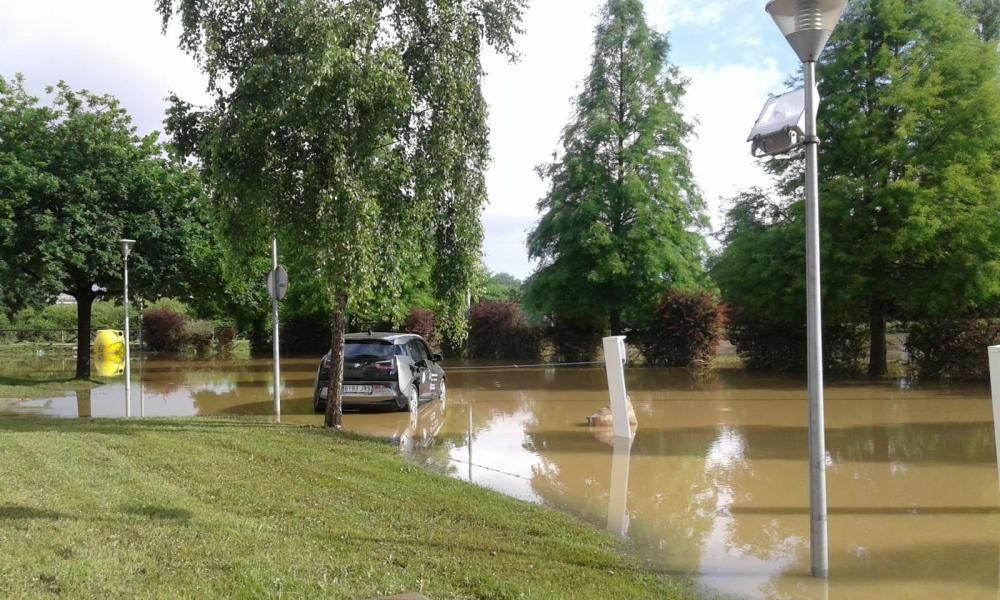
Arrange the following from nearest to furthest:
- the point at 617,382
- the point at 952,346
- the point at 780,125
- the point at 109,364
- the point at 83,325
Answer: the point at 780,125, the point at 617,382, the point at 952,346, the point at 83,325, the point at 109,364

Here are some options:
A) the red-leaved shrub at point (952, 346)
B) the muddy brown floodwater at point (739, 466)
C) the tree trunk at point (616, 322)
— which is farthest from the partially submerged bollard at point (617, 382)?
the tree trunk at point (616, 322)

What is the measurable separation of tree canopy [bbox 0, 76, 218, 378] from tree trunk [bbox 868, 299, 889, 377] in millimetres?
17251

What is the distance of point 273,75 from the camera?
9.43 metres

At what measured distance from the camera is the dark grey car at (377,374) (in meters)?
13.8

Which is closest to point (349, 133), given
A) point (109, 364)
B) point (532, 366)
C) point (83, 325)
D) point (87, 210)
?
point (87, 210)

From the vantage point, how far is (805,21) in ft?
16.8

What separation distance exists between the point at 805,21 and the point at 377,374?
10171mm

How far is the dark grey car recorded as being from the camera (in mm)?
13789

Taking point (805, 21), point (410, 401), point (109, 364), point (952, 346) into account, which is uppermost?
point (805, 21)

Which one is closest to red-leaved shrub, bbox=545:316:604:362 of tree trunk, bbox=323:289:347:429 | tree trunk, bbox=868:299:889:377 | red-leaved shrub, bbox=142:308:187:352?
tree trunk, bbox=868:299:889:377

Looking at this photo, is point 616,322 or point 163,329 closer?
point 616,322

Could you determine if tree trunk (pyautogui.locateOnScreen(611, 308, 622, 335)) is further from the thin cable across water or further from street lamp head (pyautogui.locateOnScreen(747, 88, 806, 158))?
street lamp head (pyautogui.locateOnScreen(747, 88, 806, 158))

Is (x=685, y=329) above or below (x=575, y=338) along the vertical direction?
above

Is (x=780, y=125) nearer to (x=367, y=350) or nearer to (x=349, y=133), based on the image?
(x=349, y=133)
